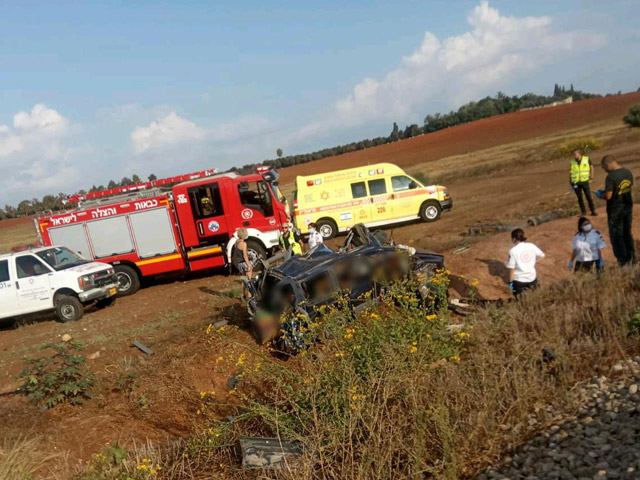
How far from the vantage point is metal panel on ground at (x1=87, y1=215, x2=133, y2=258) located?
49.3ft

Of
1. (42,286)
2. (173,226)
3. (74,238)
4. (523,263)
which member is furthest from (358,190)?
(523,263)

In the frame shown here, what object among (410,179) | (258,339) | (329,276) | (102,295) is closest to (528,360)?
A: (329,276)

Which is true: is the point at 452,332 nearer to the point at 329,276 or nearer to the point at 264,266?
the point at 329,276

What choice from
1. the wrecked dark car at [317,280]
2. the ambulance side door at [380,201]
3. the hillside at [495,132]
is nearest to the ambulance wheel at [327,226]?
the ambulance side door at [380,201]

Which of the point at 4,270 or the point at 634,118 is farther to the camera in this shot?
the point at 634,118

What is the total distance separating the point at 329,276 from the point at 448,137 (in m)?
54.5

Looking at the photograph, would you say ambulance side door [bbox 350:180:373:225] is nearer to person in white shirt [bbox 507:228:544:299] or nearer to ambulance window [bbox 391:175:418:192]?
ambulance window [bbox 391:175:418:192]

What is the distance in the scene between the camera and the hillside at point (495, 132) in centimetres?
4928

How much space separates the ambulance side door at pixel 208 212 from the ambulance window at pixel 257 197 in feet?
2.29

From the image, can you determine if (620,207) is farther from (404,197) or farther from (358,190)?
(358,190)

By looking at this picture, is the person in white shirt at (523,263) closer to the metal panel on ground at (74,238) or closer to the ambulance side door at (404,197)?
the ambulance side door at (404,197)

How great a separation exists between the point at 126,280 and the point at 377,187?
8927 millimetres

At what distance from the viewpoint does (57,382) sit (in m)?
7.67

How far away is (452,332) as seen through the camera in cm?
504
